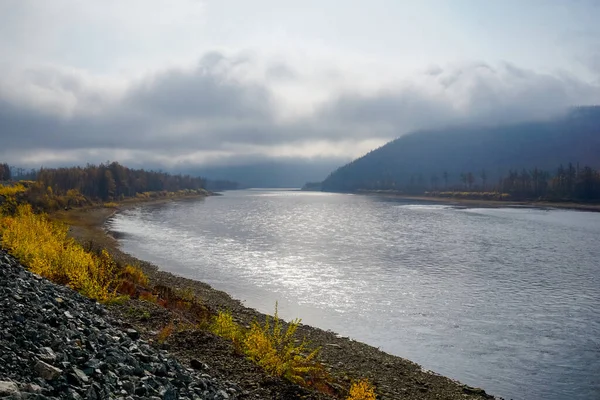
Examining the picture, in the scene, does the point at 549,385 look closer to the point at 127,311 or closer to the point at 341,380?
the point at 341,380

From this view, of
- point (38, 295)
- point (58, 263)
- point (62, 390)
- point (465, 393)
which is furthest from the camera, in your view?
point (58, 263)

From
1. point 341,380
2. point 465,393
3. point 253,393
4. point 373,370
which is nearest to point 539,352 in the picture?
point 465,393

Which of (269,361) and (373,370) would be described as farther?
(373,370)

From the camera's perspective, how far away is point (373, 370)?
73.3 feet

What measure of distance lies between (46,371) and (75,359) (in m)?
1.47

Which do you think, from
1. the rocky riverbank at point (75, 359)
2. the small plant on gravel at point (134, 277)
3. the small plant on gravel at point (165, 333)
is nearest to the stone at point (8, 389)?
the rocky riverbank at point (75, 359)

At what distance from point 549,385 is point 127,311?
70.0 ft

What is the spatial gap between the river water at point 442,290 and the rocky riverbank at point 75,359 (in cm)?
1588

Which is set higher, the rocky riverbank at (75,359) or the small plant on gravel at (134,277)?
the rocky riverbank at (75,359)

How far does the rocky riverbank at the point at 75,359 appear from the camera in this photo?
1041 cm

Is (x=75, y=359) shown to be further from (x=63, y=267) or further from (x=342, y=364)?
(x=63, y=267)

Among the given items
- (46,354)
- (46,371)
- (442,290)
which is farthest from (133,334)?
(442,290)

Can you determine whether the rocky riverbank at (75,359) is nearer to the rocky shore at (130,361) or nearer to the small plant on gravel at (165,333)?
the rocky shore at (130,361)

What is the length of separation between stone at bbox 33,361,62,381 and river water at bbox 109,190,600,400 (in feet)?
64.0
